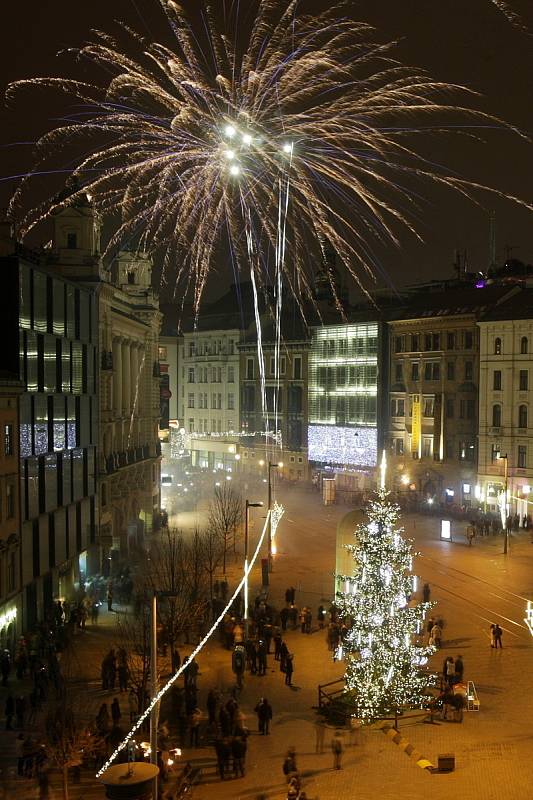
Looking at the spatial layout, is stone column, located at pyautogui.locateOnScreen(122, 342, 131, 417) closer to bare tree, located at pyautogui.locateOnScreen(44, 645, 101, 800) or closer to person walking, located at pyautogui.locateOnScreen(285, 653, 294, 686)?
person walking, located at pyautogui.locateOnScreen(285, 653, 294, 686)

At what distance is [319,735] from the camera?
20906mm

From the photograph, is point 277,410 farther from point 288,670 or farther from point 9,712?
point 9,712

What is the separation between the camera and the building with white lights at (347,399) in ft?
244

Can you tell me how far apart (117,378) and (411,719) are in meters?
31.8

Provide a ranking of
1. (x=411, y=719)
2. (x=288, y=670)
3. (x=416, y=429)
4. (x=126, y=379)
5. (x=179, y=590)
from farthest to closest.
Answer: (x=416, y=429), (x=126, y=379), (x=179, y=590), (x=288, y=670), (x=411, y=719)

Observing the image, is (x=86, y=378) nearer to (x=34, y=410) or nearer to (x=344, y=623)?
(x=34, y=410)

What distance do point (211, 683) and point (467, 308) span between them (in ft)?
152

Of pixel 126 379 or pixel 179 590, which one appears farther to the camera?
pixel 126 379

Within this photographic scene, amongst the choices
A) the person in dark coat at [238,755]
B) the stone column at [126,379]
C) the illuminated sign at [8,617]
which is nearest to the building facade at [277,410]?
the stone column at [126,379]

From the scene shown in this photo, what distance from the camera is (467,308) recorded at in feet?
216

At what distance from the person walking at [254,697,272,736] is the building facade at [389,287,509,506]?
43.2 meters

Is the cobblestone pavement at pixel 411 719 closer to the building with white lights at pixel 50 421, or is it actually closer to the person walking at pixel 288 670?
the person walking at pixel 288 670

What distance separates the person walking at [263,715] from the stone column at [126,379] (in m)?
33.0

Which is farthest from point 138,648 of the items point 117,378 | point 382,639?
point 117,378
